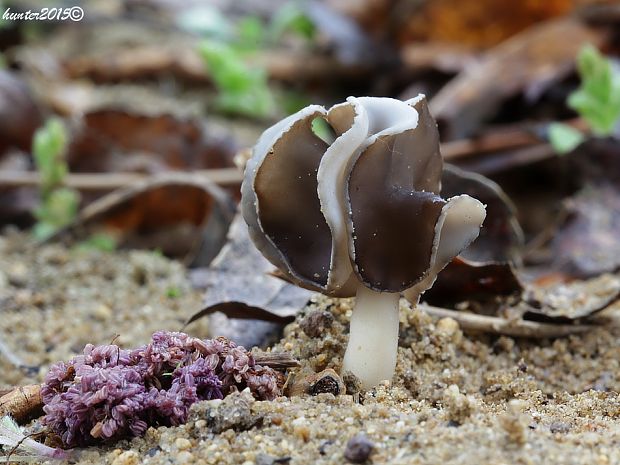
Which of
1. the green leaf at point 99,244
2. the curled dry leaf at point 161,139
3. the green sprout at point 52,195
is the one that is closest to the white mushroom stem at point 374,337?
the green leaf at point 99,244

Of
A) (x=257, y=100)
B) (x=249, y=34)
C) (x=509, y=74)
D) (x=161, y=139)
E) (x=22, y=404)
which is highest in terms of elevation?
(x=249, y=34)

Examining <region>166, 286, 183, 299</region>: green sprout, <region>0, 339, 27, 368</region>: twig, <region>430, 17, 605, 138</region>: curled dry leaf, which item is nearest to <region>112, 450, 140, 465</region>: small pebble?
<region>0, 339, 27, 368</region>: twig

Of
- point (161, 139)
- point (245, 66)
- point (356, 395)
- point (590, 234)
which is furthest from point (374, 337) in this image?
point (245, 66)

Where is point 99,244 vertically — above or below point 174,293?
above

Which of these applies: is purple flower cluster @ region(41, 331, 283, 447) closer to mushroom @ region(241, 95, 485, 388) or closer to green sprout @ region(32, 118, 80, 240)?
mushroom @ region(241, 95, 485, 388)

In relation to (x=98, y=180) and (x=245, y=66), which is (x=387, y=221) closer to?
(x=98, y=180)

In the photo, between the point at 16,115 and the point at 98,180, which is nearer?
the point at 98,180
